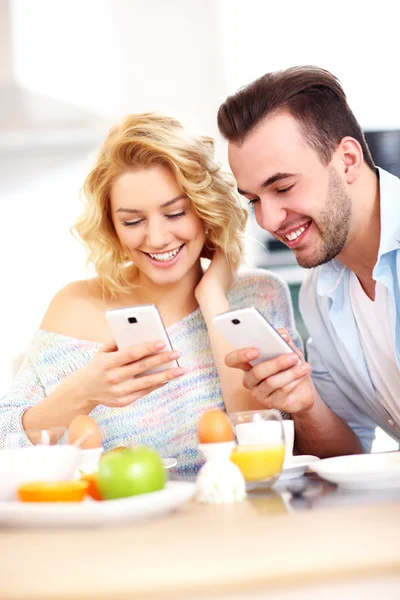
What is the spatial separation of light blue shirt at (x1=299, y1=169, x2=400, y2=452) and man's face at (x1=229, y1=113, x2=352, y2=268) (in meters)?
0.12

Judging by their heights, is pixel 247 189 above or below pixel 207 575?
above

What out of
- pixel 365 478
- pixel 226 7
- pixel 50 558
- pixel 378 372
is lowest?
pixel 378 372

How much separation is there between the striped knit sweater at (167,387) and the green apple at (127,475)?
96 centimetres

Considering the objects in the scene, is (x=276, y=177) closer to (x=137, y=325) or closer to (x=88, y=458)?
(x=137, y=325)

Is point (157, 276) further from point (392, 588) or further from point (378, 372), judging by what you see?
point (392, 588)

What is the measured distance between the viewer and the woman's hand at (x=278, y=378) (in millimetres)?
1580

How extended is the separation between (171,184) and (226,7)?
2.96 meters

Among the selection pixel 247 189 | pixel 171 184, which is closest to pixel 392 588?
pixel 247 189

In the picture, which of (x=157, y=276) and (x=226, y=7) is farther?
(x=226, y=7)

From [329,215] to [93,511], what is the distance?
119cm

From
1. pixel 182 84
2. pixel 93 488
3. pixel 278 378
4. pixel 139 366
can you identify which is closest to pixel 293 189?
pixel 278 378

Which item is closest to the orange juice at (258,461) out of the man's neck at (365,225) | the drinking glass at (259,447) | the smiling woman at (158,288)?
the drinking glass at (259,447)

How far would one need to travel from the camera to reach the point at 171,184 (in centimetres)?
202

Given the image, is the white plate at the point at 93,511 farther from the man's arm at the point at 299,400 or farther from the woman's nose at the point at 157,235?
the woman's nose at the point at 157,235
